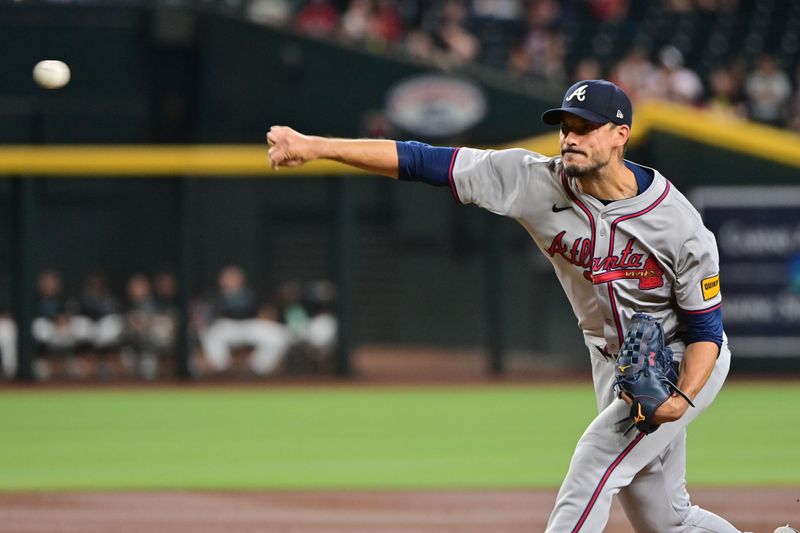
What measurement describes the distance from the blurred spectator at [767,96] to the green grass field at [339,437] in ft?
15.0

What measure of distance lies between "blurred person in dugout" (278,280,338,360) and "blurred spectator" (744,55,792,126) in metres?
6.62

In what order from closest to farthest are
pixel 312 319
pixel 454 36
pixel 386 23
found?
pixel 312 319 → pixel 454 36 → pixel 386 23

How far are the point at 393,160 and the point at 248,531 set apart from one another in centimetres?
272

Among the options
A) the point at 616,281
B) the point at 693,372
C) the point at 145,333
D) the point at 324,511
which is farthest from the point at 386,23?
the point at 693,372

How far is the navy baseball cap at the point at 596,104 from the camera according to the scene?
13.4 feet

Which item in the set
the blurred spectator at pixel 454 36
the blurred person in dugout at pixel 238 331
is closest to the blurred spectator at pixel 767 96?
the blurred spectator at pixel 454 36

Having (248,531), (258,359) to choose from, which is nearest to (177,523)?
(248,531)

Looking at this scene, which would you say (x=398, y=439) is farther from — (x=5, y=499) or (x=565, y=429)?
(x=5, y=499)

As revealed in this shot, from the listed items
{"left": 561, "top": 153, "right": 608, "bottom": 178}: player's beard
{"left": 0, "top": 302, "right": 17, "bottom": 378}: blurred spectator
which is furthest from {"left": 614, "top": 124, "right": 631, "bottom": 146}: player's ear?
{"left": 0, "top": 302, "right": 17, "bottom": 378}: blurred spectator

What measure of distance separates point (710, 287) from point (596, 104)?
0.75m

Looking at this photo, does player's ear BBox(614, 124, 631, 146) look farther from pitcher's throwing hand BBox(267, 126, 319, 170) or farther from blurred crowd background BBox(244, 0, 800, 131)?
blurred crowd background BBox(244, 0, 800, 131)

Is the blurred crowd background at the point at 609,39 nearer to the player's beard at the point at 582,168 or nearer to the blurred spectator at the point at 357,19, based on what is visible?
Answer: the blurred spectator at the point at 357,19

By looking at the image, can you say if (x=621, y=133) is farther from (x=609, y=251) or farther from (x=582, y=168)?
(x=609, y=251)

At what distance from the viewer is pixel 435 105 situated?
16734mm
